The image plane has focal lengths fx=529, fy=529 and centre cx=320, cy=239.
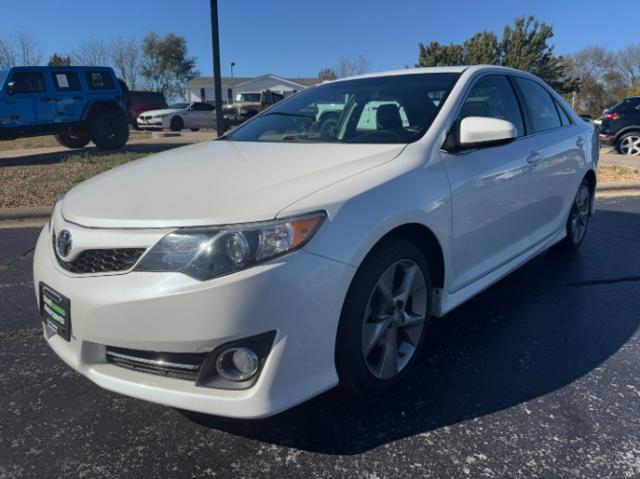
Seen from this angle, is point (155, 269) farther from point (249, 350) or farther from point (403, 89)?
point (403, 89)

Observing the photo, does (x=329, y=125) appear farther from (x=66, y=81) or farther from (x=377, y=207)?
(x=66, y=81)

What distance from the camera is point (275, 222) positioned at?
189cm

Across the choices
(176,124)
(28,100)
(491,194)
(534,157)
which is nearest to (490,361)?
(491,194)

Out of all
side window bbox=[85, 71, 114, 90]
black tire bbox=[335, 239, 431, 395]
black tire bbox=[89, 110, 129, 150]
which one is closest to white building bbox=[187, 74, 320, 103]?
side window bbox=[85, 71, 114, 90]

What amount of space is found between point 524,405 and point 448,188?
1.06 m

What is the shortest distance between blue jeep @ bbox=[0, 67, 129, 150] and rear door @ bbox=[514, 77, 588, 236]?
35.2 feet

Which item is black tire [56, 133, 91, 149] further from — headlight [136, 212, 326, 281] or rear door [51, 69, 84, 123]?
headlight [136, 212, 326, 281]

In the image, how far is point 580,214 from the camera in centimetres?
464

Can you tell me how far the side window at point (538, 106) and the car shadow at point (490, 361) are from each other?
3.88 feet

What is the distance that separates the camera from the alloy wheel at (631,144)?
12.4 metres

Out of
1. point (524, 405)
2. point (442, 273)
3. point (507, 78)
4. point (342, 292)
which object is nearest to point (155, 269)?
point (342, 292)

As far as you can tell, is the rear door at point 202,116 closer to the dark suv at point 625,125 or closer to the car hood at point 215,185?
the dark suv at point 625,125

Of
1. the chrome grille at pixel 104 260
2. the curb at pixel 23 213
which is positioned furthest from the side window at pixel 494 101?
the curb at pixel 23 213

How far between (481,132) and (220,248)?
1513 mm
